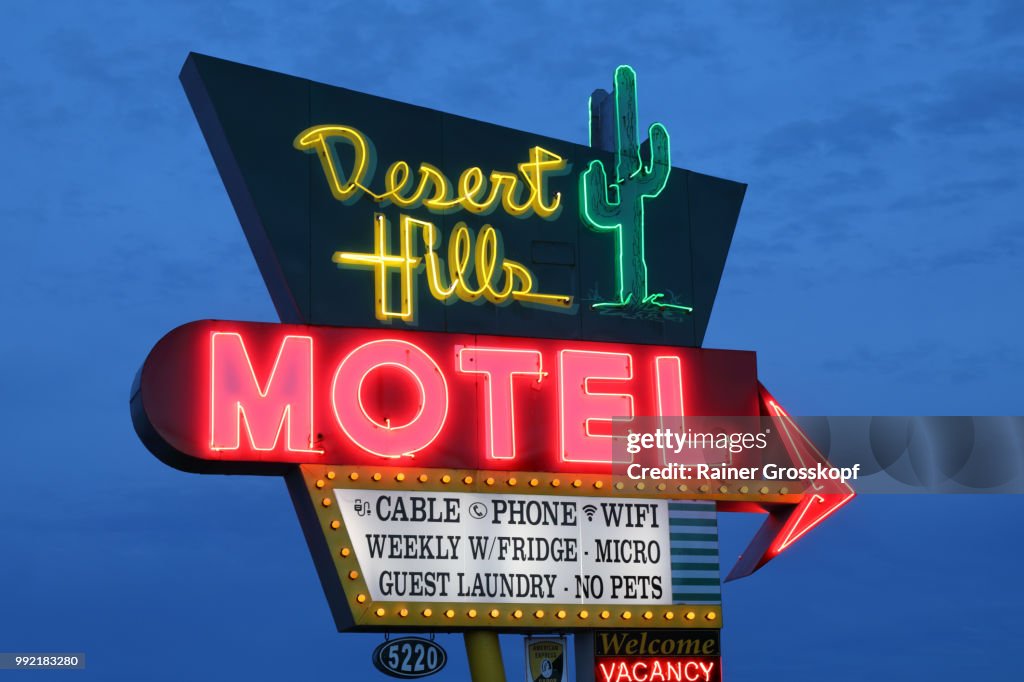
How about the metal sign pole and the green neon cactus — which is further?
the green neon cactus

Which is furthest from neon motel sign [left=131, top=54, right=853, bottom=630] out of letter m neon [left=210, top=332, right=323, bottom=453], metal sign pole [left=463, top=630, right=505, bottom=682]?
metal sign pole [left=463, top=630, right=505, bottom=682]

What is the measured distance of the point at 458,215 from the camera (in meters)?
19.8

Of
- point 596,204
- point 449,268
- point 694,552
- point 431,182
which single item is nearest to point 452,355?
point 449,268

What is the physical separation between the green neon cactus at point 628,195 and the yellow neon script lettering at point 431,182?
1.67 feet

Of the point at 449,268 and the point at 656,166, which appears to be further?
the point at 656,166

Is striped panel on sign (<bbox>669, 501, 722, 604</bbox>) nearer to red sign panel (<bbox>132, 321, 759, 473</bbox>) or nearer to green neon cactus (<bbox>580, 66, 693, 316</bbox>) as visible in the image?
red sign panel (<bbox>132, 321, 759, 473</bbox>)

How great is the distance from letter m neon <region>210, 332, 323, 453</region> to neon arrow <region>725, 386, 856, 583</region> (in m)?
6.22

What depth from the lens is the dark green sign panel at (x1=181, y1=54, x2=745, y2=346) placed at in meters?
18.6

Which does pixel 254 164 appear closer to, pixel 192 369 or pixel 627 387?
pixel 192 369

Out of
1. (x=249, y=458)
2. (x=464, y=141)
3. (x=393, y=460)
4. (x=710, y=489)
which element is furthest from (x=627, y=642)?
(x=464, y=141)

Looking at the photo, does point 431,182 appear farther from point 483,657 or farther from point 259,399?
point 483,657

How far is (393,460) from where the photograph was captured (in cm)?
1827

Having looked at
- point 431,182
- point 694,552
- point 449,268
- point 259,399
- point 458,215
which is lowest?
point 694,552

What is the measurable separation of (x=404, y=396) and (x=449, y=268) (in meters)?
1.91
